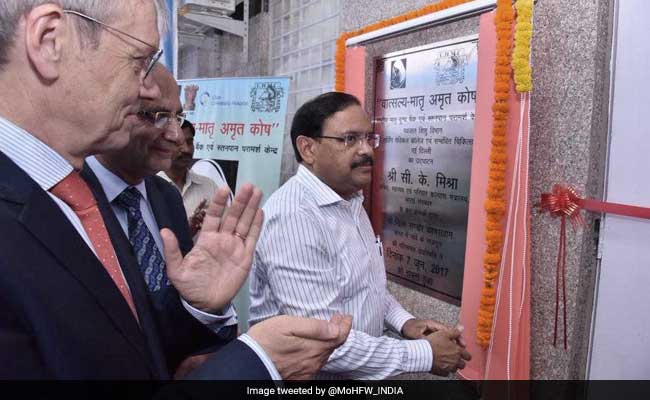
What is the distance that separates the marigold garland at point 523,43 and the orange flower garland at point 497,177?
0.03 meters

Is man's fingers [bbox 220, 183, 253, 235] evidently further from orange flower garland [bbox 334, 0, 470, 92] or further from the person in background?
the person in background

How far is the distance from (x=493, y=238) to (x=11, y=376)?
4.00ft

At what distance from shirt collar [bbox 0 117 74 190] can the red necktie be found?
21 millimetres

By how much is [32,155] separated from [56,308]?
0.73 feet

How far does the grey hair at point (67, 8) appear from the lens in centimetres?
66

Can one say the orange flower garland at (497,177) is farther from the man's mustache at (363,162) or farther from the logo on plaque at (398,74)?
the logo on plaque at (398,74)

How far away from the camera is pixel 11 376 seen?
553mm

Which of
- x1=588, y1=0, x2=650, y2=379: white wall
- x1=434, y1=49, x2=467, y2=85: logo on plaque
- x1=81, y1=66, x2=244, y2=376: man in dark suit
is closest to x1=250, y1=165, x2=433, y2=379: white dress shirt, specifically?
x1=81, y1=66, x2=244, y2=376: man in dark suit

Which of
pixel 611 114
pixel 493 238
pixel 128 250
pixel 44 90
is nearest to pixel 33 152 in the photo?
pixel 44 90

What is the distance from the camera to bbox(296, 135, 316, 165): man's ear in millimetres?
1708

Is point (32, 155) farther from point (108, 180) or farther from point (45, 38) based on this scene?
point (108, 180)

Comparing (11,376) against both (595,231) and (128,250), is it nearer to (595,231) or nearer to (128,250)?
(128,250)

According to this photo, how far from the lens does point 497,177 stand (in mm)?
1393

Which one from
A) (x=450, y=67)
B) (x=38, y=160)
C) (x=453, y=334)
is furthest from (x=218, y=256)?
(x=450, y=67)
